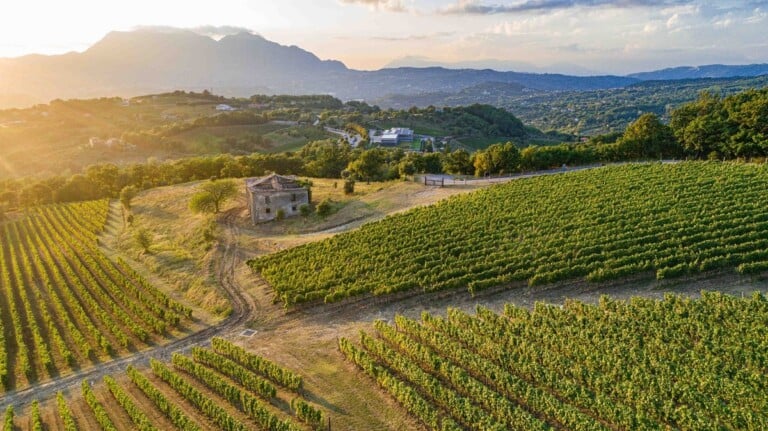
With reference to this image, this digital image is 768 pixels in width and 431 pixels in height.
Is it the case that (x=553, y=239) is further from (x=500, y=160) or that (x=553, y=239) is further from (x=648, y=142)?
(x=648, y=142)

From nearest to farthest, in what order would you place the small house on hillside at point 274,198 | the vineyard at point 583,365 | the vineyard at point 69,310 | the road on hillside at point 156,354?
1. the vineyard at point 583,365
2. the road on hillside at point 156,354
3. the vineyard at point 69,310
4. the small house on hillside at point 274,198

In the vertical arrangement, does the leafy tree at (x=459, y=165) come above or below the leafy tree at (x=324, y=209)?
above

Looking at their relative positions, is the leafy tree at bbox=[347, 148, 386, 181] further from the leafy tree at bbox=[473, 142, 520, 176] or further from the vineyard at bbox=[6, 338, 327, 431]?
the vineyard at bbox=[6, 338, 327, 431]

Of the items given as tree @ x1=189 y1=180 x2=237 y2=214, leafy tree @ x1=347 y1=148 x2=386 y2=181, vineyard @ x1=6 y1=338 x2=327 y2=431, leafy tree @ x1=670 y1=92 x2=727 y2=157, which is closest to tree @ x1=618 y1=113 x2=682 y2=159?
leafy tree @ x1=670 y1=92 x2=727 y2=157

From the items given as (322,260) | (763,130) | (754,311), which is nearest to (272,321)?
(322,260)

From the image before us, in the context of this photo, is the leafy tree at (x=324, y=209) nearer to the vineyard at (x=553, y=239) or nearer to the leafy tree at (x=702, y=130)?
the vineyard at (x=553, y=239)

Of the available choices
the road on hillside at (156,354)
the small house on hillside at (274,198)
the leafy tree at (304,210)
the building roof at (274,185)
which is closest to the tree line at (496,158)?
the building roof at (274,185)

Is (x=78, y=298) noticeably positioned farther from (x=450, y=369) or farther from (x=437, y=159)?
(x=437, y=159)
